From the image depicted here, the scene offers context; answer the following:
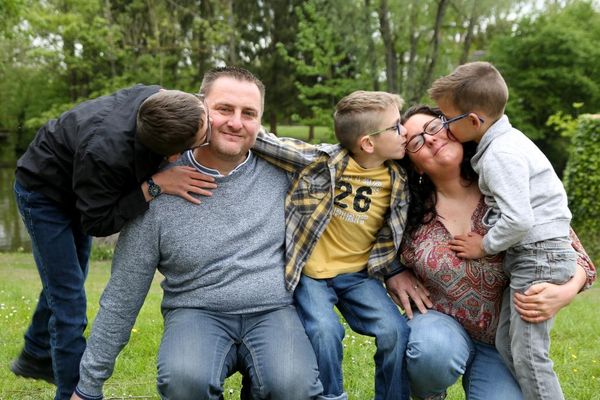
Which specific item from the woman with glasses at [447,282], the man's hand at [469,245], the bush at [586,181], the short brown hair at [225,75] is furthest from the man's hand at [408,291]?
the bush at [586,181]

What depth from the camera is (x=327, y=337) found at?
3.06 metres

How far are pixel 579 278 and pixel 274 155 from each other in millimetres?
1467

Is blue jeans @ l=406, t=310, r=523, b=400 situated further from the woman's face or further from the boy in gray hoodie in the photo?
the woman's face

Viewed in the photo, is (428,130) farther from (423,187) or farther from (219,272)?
(219,272)

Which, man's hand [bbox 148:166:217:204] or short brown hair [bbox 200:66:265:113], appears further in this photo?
short brown hair [bbox 200:66:265:113]

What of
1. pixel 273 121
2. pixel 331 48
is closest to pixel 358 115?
pixel 331 48

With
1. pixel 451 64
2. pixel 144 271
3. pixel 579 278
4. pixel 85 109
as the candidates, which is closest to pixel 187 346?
pixel 144 271

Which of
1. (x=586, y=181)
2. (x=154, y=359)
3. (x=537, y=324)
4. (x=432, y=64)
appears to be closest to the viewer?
(x=537, y=324)

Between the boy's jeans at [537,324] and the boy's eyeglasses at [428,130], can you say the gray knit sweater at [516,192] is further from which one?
the boy's eyeglasses at [428,130]

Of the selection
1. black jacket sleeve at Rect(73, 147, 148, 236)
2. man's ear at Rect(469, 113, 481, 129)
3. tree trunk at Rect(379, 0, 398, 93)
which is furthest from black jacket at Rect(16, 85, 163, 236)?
tree trunk at Rect(379, 0, 398, 93)

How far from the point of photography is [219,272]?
3.09 metres

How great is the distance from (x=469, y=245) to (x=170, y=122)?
1.37 meters

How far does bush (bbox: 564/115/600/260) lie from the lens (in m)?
11.3

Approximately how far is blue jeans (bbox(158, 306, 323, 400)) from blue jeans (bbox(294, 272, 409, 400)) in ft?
0.25
